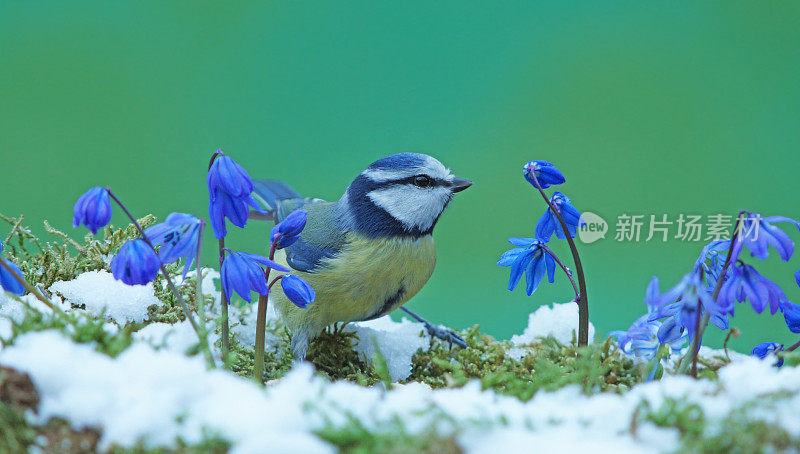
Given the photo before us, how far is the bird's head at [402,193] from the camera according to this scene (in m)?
1.52

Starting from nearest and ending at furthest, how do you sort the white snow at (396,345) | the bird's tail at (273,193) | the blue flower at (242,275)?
the blue flower at (242,275) → the white snow at (396,345) → the bird's tail at (273,193)

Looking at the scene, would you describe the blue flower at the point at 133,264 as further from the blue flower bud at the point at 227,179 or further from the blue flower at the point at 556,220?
the blue flower at the point at 556,220

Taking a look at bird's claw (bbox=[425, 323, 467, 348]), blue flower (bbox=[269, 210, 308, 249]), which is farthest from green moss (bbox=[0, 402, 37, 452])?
bird's claw (bbox=[425, 323, 467, 348])

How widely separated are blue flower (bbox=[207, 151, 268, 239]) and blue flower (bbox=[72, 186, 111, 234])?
163 millimetres

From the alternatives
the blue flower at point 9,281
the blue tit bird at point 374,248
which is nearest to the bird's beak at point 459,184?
the blue tit bird at point 374,248

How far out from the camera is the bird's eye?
152 centimetres

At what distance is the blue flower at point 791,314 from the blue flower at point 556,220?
40cm

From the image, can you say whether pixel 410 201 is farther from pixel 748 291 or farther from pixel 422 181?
pixel 748 291

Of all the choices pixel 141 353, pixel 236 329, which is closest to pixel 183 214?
pixel 141 353

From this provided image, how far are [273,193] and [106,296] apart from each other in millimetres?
674

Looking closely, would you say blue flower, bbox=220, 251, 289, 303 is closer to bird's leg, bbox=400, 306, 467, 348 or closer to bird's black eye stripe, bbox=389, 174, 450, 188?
bird's black eye stripe, bbox=389, 174, 450, 188

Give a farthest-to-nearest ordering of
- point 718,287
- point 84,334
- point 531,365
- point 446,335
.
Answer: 1. point 446,335
2. point 531,365
3. point 718,287
4. point 84,334

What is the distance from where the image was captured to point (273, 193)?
6.59 ft

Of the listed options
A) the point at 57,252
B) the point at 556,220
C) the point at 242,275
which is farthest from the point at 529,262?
the point at 57,252
